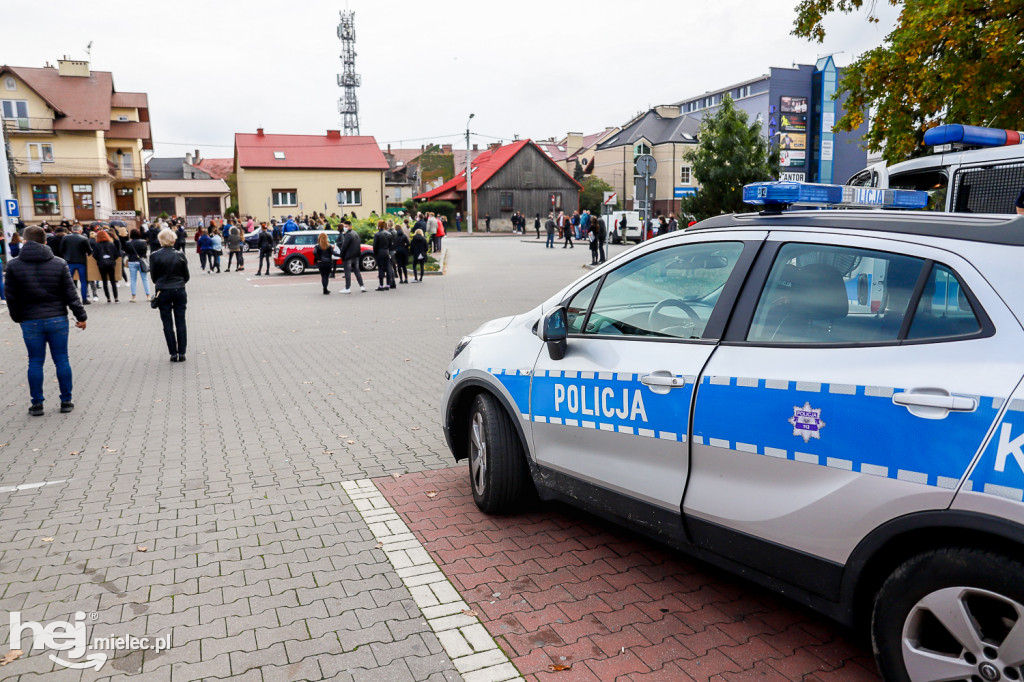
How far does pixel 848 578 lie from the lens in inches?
105

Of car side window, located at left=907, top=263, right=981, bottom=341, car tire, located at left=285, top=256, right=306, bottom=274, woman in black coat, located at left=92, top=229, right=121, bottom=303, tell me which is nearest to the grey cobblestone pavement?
car side window, located at left=907, top=263, right=981, bottom=341

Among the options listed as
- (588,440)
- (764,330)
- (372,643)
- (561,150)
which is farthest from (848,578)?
(561,150)

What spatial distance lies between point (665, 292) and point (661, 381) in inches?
26.3

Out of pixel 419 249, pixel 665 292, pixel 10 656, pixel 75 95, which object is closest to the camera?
pixel 10 656

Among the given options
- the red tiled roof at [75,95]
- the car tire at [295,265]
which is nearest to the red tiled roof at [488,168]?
the red tiled roof at [75,95]

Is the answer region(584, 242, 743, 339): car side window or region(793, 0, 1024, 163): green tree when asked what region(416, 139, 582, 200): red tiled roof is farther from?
region(584, 242, 743, 339): car side window

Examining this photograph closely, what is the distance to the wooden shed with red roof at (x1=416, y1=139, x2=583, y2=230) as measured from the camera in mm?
64625

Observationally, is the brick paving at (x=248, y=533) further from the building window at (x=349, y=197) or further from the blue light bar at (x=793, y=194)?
the building window at (x=349, y=197)

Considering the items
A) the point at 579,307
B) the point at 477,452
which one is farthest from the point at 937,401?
the point at 477,452

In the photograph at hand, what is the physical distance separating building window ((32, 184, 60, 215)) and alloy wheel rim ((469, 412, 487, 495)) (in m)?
58.5

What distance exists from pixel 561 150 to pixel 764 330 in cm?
9925

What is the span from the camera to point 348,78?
83688 mm

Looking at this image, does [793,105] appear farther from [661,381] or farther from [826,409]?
[826,409]

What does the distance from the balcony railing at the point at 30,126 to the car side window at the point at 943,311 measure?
197 feet
